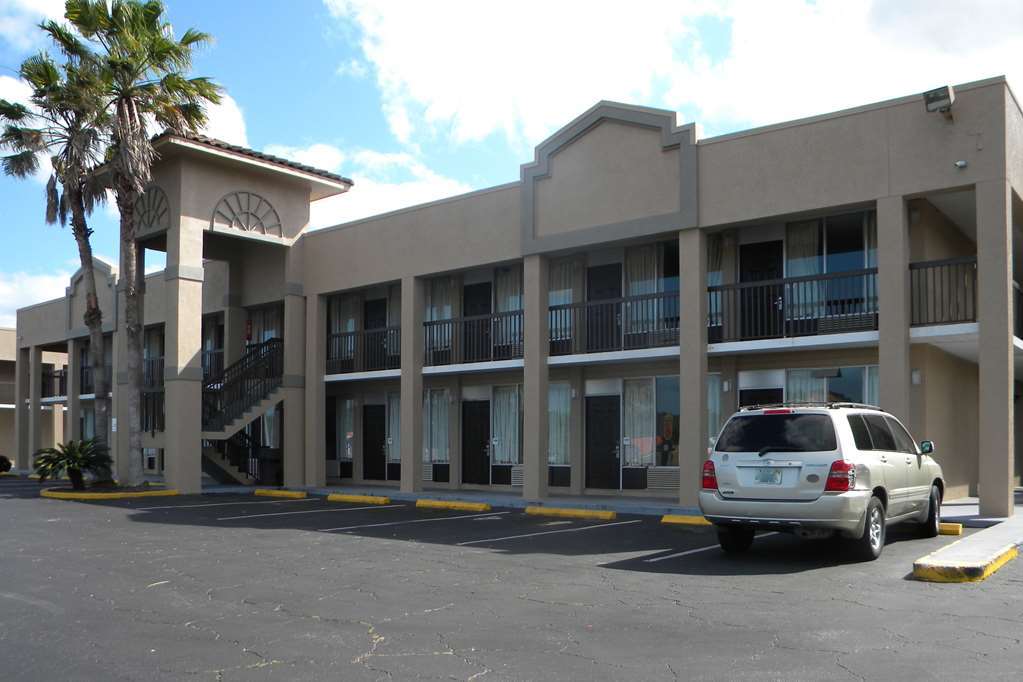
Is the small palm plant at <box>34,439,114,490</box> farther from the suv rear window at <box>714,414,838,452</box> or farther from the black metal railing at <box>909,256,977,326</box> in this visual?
the black metal railing at <box>909,256,977,326</box>

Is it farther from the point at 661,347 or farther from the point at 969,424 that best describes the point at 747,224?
the point at 969,424

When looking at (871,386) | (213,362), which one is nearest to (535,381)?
(871,386)

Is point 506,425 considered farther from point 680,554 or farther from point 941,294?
point 680,554

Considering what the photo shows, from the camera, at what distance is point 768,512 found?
10.6 meters

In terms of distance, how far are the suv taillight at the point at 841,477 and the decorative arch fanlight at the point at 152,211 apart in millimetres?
18688

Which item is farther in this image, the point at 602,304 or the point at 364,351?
the point at 364,351

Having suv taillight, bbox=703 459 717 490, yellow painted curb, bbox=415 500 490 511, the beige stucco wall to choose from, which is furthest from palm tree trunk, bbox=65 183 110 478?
suv taillight, bbox=703 459 717 490

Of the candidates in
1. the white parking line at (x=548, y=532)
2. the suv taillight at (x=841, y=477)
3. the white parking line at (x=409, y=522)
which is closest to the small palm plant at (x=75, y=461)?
the white parking line at (x=409, y=522)

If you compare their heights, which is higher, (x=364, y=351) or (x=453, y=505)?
(x=364, y=351)

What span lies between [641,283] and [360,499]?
7893mm

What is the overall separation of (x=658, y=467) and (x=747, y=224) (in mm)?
5681

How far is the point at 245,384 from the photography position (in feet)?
83.9

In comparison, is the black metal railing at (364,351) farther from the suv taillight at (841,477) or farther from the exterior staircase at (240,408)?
the suv taillight at (841,477)

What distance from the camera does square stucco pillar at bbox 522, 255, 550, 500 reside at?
19.6 metres
